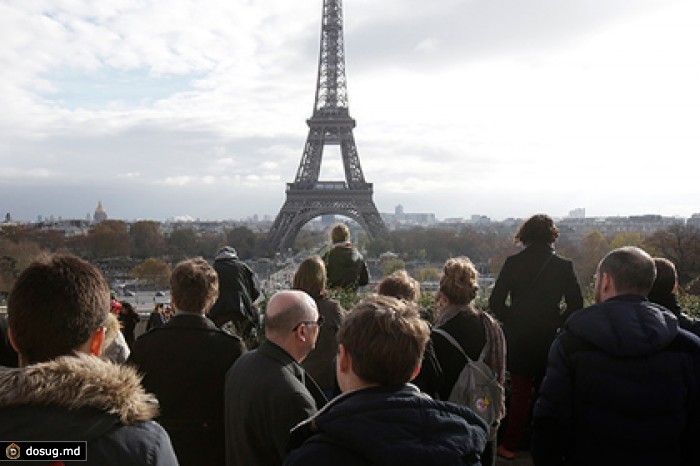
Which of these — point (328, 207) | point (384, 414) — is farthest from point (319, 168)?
point (384, 414)

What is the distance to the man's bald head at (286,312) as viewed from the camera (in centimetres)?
319

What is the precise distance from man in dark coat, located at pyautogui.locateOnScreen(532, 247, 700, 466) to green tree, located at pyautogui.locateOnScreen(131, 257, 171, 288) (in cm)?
3722

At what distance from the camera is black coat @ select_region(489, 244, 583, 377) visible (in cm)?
477

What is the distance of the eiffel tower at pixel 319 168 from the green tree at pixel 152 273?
7216 mm

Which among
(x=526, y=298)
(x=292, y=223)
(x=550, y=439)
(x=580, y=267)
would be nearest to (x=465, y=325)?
(x=550, y=439)

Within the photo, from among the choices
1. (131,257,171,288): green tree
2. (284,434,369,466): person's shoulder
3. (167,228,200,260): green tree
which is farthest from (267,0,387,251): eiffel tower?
(284,434,369,466): person's shoulder

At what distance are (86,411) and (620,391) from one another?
239 cm

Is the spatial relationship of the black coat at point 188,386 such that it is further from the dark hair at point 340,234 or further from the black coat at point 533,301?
the dark hair at point 340,234

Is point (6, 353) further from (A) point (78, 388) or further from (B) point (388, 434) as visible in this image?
(B) point (388, 434)

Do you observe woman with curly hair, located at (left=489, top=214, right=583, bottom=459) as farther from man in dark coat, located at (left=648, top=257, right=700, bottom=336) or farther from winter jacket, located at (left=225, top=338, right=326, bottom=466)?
winter jacket, located at (left=225, top=338, right=326, bottom=466)

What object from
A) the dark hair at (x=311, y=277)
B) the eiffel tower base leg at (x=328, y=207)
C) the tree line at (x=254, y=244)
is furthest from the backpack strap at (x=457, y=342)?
the eiffel tower base leg at (x=328, y=207)

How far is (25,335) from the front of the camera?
2055 mm

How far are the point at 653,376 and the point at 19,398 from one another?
268cm

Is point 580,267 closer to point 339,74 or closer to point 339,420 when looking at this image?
point 339,74
